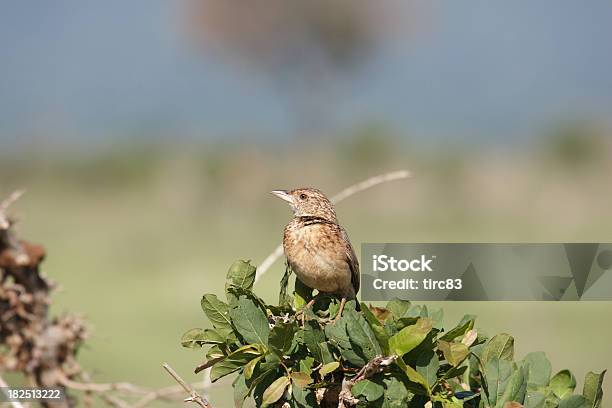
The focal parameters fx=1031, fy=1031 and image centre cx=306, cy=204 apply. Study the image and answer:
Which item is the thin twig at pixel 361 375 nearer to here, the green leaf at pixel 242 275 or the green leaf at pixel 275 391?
the green leaf at pixel 275 391

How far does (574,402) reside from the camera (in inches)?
47.6

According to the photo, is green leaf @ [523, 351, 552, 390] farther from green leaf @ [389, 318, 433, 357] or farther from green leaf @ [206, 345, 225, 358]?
green leaf @ [206, 345, 225, 358]

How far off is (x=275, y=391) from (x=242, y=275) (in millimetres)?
181

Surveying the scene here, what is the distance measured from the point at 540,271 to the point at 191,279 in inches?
173

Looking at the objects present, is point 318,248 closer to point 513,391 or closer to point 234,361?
point 234,361

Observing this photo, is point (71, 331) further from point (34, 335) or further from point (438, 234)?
point (438, 234)

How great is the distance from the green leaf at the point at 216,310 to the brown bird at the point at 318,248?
0.33 m

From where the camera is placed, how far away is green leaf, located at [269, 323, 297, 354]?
1.17 metres

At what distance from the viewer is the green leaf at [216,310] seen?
127 cm

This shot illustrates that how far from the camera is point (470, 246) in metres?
2.45

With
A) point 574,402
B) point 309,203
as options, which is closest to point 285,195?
point 309,203

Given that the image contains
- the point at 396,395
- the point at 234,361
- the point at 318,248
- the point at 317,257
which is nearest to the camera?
the point at 396,395

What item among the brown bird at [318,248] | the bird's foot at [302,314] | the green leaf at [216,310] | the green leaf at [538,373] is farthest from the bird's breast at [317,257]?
the green leaf at [538,373]

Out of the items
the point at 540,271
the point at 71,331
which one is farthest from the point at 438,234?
the point at 71,331
